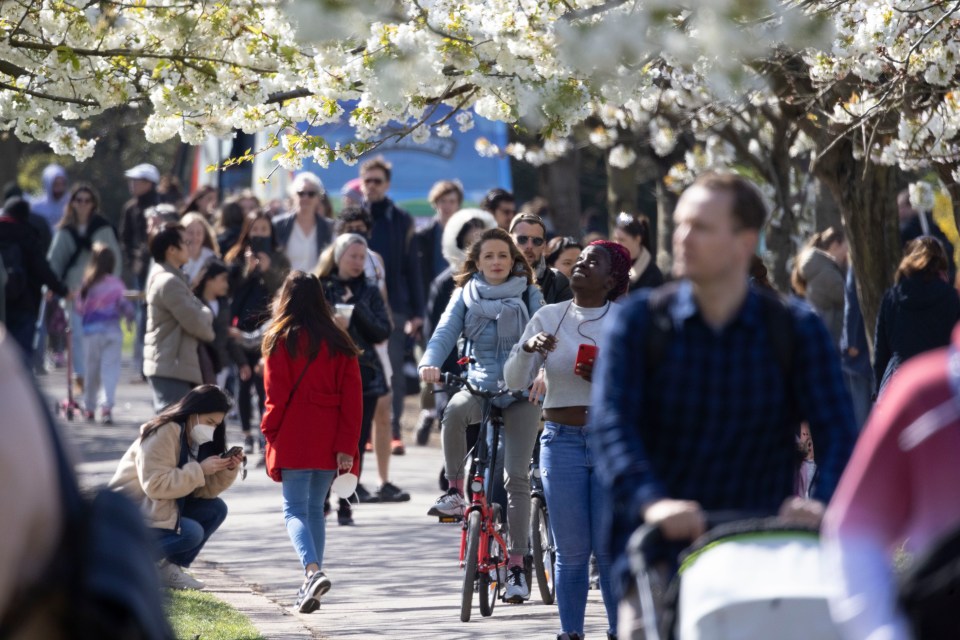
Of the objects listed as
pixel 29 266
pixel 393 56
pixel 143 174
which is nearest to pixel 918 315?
pixel 393 56

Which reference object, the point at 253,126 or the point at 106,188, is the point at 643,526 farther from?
the point at 106,188

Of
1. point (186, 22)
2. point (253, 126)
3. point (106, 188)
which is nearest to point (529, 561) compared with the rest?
point (253, 126)

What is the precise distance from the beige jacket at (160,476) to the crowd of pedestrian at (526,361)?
0.01m

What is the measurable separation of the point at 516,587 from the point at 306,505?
4.00 ft

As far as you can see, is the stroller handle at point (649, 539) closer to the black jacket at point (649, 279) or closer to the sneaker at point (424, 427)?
the black jacket at point (649, 279)

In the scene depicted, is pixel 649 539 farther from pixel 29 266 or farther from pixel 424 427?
pixel 424 427

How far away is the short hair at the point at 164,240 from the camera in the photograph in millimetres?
11789

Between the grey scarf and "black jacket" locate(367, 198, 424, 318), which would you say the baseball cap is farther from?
the grey scarf

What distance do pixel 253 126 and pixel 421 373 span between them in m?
1.53

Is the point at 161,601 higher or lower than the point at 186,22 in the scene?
lower

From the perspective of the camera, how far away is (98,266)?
1698cm

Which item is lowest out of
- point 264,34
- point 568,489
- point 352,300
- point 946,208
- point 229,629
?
point 229,629

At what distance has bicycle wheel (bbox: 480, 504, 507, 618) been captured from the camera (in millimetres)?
8852

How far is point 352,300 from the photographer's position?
37.8 feet
